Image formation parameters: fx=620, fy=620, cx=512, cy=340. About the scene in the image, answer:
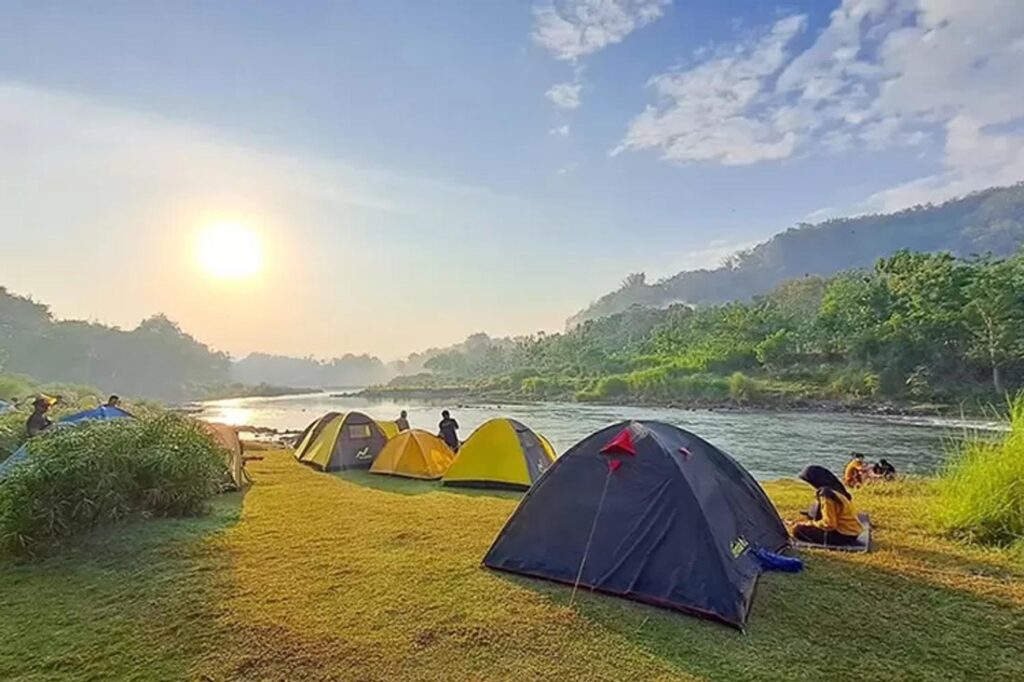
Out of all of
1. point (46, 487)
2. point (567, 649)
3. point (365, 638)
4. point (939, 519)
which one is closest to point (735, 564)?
point (567, 649)

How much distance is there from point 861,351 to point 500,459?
40327mm

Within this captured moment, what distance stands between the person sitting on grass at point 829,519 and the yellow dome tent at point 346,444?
8510 mm

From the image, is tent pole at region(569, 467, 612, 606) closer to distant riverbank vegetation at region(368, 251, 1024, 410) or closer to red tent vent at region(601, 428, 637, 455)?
red tent vent at region(601, 428, 637, 455)

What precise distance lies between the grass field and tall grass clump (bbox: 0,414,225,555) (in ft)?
1.09

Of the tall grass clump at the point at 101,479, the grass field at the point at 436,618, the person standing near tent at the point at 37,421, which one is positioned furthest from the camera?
the person standing near tent at the point at 37,421

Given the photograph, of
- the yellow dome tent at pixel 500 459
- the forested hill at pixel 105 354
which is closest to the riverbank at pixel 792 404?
the yellow dome tent at pixel 500 459

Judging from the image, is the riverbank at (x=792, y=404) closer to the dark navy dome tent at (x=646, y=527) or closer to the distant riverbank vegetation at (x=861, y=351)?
the distant riverbank vegetation at (x=861, y=351)

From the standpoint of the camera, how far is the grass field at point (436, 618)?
4.00 meters

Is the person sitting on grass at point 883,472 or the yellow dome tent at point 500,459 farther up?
the yellow dome tent at point 500,459

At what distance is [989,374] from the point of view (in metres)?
37.0

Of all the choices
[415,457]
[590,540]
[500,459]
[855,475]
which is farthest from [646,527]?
[855,475]

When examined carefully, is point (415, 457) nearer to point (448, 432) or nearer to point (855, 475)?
point (448, 432)

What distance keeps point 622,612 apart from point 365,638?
194 cm

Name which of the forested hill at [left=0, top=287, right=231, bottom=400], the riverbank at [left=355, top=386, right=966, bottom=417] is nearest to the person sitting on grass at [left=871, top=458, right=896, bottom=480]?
the riverbank at [left=355, top=386, right=966, bottom=417]
